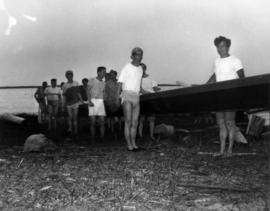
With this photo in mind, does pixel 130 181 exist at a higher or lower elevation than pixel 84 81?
lower

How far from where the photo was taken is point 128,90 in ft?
23.2

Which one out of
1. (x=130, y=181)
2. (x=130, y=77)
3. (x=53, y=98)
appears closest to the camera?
(x=130, y=181)

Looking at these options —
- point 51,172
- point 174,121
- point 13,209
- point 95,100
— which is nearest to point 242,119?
point 174,121

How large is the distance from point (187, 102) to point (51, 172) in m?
2.18

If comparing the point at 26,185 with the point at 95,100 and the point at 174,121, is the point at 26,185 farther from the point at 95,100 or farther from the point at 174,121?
the point at 174,121

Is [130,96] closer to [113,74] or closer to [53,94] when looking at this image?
[113,74]

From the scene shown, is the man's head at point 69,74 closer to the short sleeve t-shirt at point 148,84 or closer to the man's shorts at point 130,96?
the short sleeve t-shirt at point 148,84

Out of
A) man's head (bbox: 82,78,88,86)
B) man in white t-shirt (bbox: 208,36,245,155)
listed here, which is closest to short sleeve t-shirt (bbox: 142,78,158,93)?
man in white t-shirt (bbox: 208,36,245,155)

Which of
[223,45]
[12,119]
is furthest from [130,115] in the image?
[12,119]

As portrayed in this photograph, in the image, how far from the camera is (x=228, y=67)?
6.10 m

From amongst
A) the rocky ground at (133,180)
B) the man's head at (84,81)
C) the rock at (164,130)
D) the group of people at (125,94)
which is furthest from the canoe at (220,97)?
the man's head at (84,81)

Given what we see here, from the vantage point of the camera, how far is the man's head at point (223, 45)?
6.15m

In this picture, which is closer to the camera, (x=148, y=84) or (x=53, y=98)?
(x=148, y=84)

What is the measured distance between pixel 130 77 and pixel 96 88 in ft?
7.16
